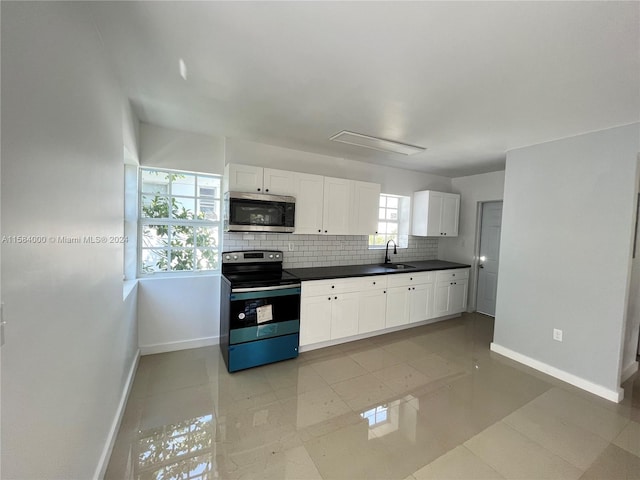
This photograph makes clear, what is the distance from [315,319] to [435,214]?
109 inches

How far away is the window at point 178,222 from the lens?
301 centimetres

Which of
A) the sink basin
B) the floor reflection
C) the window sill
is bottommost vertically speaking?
the floor reflection

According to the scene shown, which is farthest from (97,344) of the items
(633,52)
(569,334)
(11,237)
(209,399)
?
(569,334)

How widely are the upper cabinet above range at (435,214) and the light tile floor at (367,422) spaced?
6.96ft

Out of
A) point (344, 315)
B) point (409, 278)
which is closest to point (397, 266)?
point (409, 278)

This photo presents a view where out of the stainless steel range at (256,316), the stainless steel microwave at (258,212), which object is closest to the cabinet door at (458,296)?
the stainless steel range at (256,316)

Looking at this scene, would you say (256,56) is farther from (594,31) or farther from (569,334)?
(569,334)

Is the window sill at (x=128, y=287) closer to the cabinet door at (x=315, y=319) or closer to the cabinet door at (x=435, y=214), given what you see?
the cabinet door at (x=315, y=319)

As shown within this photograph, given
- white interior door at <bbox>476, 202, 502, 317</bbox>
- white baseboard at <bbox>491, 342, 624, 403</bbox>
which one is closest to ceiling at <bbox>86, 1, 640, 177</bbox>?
white interior door at <bbox>476, 202, 502, 317</bbox>

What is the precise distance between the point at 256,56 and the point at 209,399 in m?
2.61

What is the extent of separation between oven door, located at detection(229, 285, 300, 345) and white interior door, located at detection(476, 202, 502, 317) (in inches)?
138

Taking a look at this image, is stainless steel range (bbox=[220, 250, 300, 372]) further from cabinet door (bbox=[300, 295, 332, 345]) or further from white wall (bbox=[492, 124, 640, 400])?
white wall (bbox=[492, 124, 640, 400])

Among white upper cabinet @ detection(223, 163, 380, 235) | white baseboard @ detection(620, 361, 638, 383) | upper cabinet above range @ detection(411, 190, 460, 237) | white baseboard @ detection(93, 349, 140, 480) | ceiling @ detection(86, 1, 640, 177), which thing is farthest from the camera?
upper cabinet above range @ detection(411, 190, 460, 237)

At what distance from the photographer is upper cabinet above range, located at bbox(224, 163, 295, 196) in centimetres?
296
